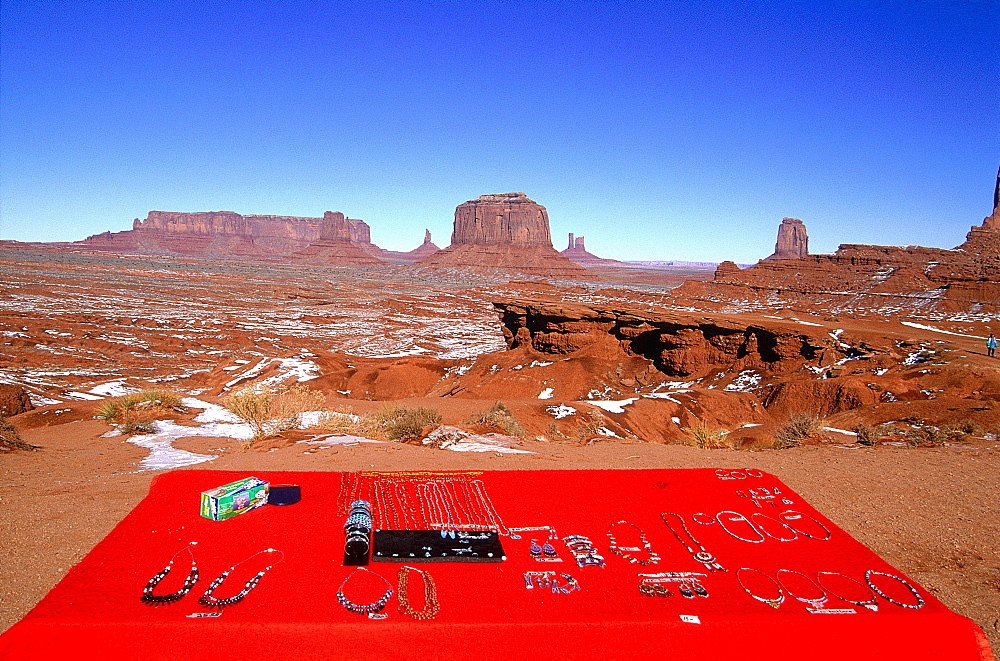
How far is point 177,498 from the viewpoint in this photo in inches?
196

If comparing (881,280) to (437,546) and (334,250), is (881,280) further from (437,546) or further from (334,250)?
(334,250)

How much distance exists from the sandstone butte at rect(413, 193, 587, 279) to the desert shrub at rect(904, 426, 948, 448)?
12795cm

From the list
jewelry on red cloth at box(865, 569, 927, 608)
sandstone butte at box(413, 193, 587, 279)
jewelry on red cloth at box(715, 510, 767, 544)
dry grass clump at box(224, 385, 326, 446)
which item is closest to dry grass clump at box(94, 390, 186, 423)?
dry grass clump at box(224, 385, 326, 446)

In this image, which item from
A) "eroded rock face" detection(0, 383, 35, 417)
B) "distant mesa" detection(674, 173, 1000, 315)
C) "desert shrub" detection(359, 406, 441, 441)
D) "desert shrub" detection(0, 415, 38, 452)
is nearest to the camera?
"desert shrub" detection(0, 415, 38, 452)

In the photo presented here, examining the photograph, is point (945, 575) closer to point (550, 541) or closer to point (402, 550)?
point (550, 541)

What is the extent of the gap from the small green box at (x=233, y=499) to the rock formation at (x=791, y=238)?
169171 mm

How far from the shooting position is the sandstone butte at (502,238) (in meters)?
141

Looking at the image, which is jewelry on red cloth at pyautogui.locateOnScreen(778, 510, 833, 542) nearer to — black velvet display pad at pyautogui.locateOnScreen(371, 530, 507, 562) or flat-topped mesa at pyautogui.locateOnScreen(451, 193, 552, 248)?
black velvet display pad at pyautogui.locateOnScreen(371, 530, 507, 562)

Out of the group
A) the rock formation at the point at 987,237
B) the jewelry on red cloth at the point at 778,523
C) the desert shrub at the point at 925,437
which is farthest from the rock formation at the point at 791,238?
the jewelry on red cloth at the point at 778,523

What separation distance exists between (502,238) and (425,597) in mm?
154520

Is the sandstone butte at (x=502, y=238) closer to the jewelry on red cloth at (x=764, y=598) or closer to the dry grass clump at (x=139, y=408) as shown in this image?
the dry grass clump at (x=139, y=408)

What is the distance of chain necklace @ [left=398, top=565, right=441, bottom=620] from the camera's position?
3.26m

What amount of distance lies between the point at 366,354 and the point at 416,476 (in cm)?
3092

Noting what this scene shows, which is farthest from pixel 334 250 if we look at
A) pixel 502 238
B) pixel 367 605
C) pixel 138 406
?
pixel 367 605
